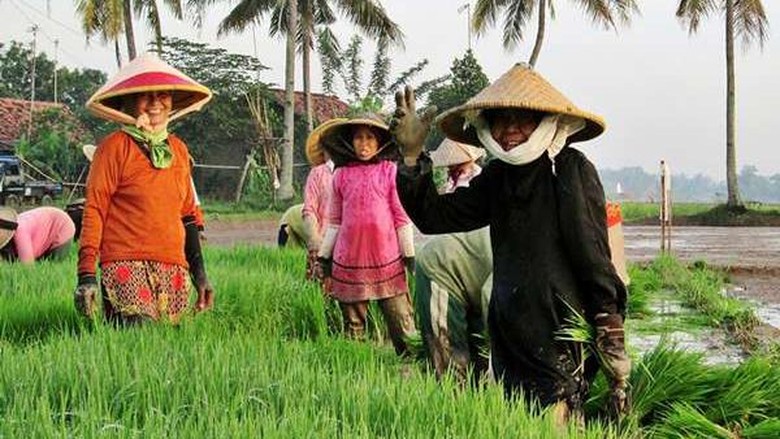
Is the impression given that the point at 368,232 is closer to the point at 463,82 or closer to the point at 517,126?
the point at 517,126

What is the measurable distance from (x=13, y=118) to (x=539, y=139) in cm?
3108

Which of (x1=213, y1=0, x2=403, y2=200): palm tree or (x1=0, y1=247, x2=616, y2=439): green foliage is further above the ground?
(x1=213, y1=0, x2=403, y2=200): palm tree

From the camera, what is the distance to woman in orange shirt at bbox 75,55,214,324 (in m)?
3.75

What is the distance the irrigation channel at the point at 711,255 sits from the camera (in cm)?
597

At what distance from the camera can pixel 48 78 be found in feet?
140

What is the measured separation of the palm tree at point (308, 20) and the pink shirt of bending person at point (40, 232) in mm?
15186

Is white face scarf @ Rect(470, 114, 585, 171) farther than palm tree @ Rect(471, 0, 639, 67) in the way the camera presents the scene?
No

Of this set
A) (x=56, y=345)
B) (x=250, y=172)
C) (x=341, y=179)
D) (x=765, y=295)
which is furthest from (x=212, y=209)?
(x=56, y=345)

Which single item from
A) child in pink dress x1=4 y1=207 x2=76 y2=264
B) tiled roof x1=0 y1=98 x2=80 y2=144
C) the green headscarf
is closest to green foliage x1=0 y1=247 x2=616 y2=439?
the green headscarf

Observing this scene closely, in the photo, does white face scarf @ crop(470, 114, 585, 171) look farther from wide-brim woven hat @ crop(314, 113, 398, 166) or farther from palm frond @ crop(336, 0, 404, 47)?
palm frond @ crop(336, 0, 404, 47)

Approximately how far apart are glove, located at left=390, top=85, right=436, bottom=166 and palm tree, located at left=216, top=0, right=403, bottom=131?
2035cm

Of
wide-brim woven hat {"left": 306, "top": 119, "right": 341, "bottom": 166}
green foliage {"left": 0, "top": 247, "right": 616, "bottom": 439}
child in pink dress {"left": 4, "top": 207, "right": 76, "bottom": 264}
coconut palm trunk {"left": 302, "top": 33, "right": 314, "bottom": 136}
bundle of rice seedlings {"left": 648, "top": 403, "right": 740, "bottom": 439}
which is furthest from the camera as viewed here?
coconut palm trunk {"left": 302, "top": 33, "right": 314, "bottom": 136}

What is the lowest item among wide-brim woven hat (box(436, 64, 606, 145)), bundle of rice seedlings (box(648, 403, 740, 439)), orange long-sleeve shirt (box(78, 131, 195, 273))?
bundle of rice seedlings (box(648, 403, 740, 439))

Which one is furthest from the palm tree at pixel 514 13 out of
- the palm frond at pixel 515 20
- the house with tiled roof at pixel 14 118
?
the house with tiled roof at pixel 14 118
